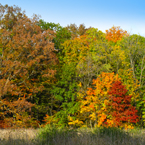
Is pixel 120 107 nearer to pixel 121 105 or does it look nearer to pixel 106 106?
pixel 121 105

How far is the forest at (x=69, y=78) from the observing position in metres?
16.6

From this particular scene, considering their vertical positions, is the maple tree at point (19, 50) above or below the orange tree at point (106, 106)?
above

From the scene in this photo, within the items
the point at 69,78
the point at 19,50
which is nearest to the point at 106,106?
the point at 69,78

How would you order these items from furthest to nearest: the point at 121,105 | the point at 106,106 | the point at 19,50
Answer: the point at 19,50, the point at 106,106, the point at 121,105

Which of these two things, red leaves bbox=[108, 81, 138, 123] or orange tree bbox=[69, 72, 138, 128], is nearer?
red leaves bbox=[108, 81, 138, 123]

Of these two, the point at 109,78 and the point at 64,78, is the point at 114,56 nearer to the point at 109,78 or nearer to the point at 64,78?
the point at 109,78

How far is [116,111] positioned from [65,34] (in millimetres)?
13523

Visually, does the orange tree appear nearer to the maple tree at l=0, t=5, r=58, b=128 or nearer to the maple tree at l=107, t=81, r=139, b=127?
the maple tree at l=107, t=81, r=139, b=127

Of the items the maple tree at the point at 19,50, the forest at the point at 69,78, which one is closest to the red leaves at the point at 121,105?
the forest at the point at 69,78

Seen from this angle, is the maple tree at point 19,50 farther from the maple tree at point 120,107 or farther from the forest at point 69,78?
the maple tree at point 120,107

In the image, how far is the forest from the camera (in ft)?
54.5

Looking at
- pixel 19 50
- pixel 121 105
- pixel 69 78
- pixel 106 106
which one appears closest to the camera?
pixel 121 105

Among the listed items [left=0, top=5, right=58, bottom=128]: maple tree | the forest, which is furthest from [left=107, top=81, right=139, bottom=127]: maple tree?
[left=0, top=5, right=58, bottom=128]: maple tree

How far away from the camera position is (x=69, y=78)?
1883 cm
